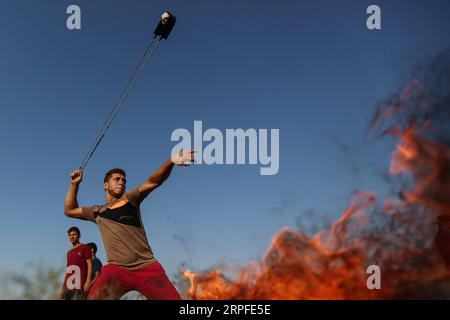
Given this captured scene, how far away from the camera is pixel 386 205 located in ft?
34.4

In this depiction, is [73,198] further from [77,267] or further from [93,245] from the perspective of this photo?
[93,245]

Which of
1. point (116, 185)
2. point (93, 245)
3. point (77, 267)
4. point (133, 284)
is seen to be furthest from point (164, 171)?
point (93, 245)

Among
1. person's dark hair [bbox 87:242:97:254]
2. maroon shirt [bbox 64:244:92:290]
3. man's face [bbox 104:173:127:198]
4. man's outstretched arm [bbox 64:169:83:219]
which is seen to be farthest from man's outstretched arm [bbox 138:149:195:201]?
person's dark hair [bbox 87:242:97:254]

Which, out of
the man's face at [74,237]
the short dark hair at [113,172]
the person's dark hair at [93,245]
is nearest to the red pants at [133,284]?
the short dark hair at [113,172]

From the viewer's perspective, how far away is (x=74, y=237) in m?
9.40

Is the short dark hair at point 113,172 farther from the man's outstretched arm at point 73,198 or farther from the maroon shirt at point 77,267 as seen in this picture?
the maroon shirt at point 77,267

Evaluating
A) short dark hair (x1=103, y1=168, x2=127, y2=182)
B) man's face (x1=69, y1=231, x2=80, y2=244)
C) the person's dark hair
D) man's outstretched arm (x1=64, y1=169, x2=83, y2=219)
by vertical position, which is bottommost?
the person's dark hair

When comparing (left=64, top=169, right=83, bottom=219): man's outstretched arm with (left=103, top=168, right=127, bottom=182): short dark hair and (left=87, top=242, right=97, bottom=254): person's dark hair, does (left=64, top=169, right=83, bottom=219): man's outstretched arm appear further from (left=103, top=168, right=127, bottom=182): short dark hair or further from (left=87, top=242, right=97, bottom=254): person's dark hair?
(left=87, top=242, right=97, bottom=254): person's dark hair

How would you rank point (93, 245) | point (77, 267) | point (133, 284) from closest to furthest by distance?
point (133, 284) → point (77, 267) → point (93, 245)

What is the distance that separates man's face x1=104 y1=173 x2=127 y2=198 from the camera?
7762mm

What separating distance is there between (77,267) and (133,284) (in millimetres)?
2332

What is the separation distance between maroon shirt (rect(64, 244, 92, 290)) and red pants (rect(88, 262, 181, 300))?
2010 mm
